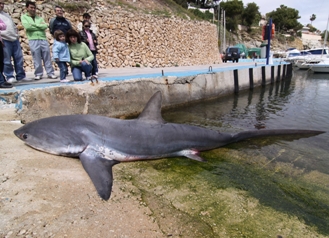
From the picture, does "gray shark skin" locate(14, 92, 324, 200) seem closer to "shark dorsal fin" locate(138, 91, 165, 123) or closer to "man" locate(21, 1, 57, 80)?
"shark dorsal fin" locate(138, 91, 165, 123)

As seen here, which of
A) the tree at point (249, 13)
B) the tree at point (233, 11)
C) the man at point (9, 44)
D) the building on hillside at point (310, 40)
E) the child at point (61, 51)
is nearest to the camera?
the man at point (9, 44)

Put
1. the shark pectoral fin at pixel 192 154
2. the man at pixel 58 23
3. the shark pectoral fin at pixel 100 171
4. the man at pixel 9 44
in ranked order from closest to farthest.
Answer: the shark pectoral fin at pixel 100 171 < the shark pectoral fin at pixel 192 154 < the man at pixel 9 44 < the man at pixel 58 23

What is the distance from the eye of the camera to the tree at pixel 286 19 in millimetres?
88000

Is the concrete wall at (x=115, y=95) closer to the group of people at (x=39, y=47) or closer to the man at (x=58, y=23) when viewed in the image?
the group of people at (x=39, y=47)

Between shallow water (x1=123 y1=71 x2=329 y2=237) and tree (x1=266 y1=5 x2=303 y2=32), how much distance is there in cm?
10031

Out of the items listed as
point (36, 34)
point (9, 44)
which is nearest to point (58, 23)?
point (36, 34)

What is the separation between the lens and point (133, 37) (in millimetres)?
17688

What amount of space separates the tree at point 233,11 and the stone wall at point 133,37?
49.6 meters

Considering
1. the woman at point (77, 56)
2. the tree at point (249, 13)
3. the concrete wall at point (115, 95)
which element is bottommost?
the concrete wall at point (115, 95)

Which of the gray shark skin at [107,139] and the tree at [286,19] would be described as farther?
the tree at [286,19]

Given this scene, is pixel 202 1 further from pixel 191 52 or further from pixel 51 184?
pixel 51 184

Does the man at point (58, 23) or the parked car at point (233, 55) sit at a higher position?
the man at point (58, 23)

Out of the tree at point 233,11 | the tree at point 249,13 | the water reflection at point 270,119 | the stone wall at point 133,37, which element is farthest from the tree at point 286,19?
the water reflection at point 270,119

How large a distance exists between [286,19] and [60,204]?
105526 mm
